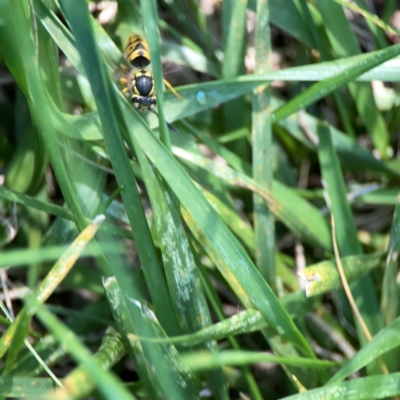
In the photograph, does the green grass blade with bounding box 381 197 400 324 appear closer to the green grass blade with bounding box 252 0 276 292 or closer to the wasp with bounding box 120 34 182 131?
the green grass blade with bounding box 252 0 276 292

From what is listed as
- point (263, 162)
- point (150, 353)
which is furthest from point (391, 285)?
point (150, 353)

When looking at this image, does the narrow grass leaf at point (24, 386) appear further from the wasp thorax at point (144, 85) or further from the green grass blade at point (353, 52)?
the green grass blade at point (353, 52)

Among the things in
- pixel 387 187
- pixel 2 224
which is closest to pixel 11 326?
pixel 2 224

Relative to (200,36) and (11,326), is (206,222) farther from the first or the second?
(200,36)

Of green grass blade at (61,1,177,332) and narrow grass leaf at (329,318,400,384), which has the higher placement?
green grass blade at (61,1,177,332)

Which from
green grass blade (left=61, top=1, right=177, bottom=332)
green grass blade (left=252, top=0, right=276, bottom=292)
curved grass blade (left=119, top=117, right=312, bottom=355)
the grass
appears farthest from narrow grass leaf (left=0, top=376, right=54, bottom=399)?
green grass blade (left=252, top=0, right=276, bottom=292)

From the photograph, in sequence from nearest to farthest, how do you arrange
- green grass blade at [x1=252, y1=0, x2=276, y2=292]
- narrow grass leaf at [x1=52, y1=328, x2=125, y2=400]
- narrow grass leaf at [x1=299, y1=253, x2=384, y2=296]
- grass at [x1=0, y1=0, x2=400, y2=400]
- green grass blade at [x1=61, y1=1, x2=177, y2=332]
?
1. green grass blade at [x1=61, y1=1, x2=177, y2=332]
2. narrow grass leaf at [x1=52, y1=328, x2=125, y2=400]
3. grass at [x1=0, y1=0, x2=400, y2=400]
4. narrow grass leaf at [x1=299, y1=253, x2=384, y2=296]
5. green grass blade at [x1=252, y1=0, x2=276, y2=292]
